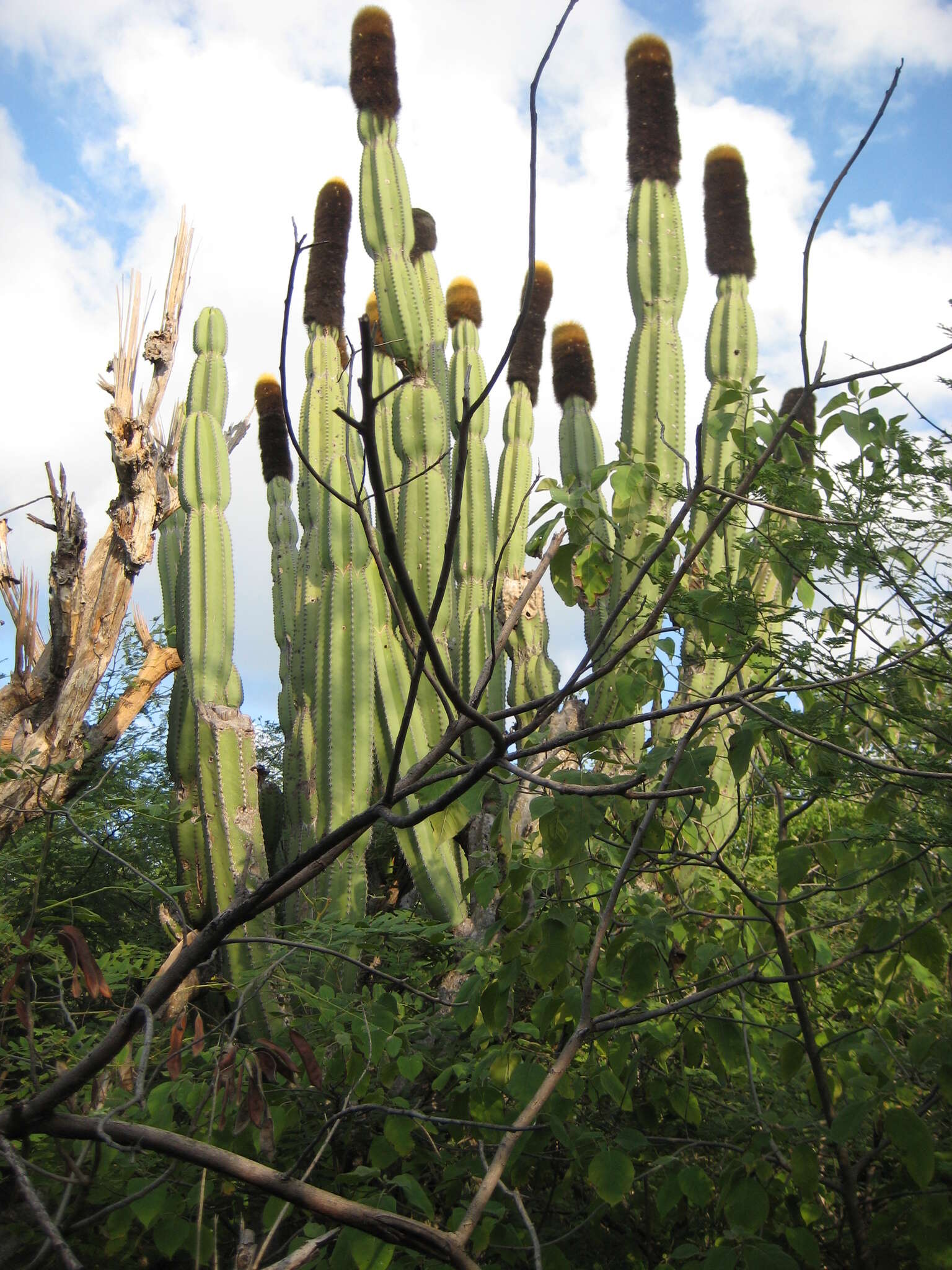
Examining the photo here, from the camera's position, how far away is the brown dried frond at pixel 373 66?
6.41m

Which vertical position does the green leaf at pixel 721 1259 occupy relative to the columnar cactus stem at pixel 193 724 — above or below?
below

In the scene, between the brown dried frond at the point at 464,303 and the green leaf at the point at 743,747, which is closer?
the green leaf at the point at 743,747

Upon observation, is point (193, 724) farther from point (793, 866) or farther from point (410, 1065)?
point (793, 866)

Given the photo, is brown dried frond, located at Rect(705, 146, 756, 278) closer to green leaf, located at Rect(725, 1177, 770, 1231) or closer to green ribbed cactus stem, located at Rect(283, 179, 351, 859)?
green ribbed cactus stem, located at Rect(283, 179, 351, 859)

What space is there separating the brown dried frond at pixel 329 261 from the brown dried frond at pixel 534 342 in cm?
147

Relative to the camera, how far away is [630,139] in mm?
6000

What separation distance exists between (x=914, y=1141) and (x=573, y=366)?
6.70m

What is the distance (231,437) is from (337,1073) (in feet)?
21.4

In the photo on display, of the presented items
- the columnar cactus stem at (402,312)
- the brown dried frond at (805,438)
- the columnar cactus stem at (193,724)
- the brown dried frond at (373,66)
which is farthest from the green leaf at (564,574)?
the brown dried frond at (373,66)

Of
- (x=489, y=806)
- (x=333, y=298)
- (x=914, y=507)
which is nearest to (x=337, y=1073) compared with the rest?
(x=914, y=507)

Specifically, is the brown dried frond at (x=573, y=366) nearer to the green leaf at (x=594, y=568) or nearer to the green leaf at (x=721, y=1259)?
the green leaf at (x=594, y=568)

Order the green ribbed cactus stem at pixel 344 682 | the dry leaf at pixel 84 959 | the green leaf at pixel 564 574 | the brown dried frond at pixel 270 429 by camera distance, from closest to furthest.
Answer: the dry leaf at pixel 84 959
the green leaf at pixel 564 574
the green ribbed cactus stem at pixel 344 682
the brown dried frond at pixel 270 429

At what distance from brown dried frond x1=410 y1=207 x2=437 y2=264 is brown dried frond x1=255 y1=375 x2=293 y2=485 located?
210 cm

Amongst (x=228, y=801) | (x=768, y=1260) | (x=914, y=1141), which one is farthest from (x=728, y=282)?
(x=768, y=1260)
